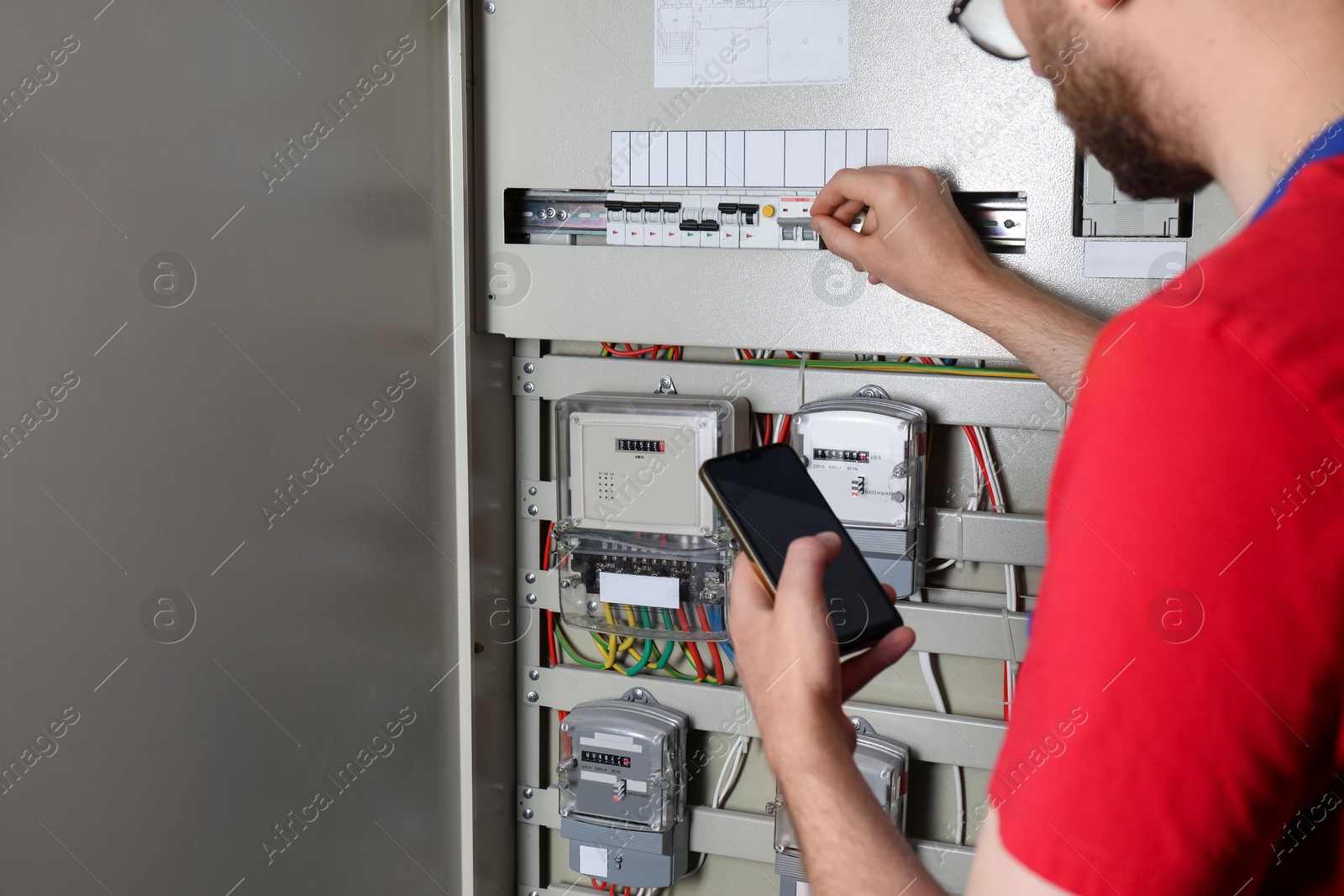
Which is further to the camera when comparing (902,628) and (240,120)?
(240,120)

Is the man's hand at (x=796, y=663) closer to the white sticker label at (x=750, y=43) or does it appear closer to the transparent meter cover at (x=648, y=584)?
the transparent meter cover at (x=648, y=584)

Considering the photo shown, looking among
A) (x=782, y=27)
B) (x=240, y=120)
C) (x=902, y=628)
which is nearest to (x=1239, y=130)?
(x=902, y=628)

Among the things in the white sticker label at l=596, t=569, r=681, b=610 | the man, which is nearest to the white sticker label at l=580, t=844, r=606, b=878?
the white sticker label at l=596, t=569, r=681, b=610

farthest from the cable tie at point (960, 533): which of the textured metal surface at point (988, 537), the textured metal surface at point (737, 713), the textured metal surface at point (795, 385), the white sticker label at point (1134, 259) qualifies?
the white sticker label at point (1134, 259)

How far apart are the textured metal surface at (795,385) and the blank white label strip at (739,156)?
25 cm

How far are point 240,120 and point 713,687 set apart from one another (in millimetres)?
916

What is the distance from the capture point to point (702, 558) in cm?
143

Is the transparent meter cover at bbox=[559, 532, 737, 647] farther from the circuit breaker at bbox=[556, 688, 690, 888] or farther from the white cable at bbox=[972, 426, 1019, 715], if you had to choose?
the white cable at bbox=[972, 426, 1019, 715]

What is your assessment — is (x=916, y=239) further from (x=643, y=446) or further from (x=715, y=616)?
(x=715, y=616)

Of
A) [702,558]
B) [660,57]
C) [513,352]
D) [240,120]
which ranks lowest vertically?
[702,558]

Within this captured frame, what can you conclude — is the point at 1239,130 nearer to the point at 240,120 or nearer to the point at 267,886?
the point at 240,120

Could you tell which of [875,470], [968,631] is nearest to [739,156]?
[875,470]

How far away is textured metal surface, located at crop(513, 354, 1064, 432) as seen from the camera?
1.34 m

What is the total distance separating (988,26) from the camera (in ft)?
4.07
